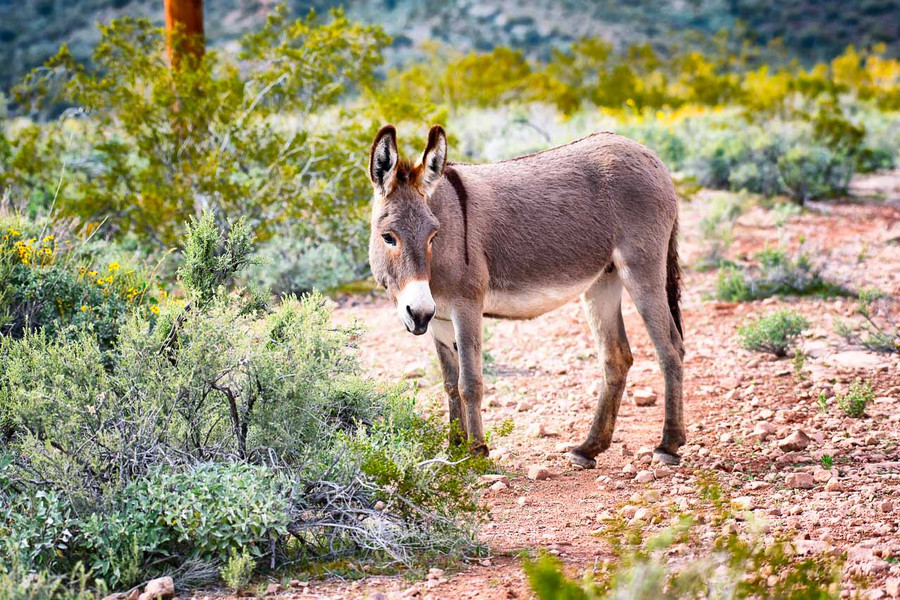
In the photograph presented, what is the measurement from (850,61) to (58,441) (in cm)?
4149

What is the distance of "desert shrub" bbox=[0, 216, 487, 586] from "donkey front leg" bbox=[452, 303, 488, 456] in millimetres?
473

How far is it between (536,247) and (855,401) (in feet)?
7.97

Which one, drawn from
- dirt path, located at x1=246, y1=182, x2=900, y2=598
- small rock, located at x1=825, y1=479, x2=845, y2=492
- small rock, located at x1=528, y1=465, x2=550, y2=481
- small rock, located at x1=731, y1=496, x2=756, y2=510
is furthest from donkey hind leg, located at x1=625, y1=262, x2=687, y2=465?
small rock, located at x1=825, y1=479, x2=845, y2=492

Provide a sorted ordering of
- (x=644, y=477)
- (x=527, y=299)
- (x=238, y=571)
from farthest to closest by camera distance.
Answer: (x=527, y=299) < (x=644, y=477) < (x=238, y=571)

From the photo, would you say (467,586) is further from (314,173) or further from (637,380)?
(314,173)

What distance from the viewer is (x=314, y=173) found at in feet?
33.8

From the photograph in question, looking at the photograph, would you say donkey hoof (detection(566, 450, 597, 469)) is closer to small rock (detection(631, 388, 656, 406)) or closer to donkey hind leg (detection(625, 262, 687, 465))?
donkey hind leg (detection(625, 262, 687, 465))

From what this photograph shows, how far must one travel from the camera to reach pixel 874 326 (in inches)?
299

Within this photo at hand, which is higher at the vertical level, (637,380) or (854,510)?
(854,510)

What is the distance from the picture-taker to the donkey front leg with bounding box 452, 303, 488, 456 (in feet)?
17.0

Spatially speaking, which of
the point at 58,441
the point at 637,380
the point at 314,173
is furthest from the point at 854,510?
the point at 314,173

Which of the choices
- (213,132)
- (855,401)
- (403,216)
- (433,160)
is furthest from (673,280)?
(213,132)

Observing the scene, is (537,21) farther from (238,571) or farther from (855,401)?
(238,571)

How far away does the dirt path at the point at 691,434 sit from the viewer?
4.09 m
